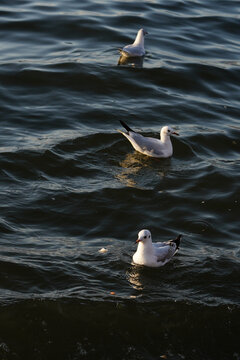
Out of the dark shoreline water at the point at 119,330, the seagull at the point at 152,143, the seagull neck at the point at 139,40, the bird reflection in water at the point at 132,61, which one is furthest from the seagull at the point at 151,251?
the seagull neck at the point at 139,40

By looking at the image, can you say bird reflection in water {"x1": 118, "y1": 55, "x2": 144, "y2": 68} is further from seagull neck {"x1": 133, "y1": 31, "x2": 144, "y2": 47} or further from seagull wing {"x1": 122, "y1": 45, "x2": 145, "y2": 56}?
seagull neck {"x1": 133, "y1": 31, "x2": 144, "y2": 47}

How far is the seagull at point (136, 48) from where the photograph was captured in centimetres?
1862

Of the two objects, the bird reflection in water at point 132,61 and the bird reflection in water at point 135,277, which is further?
the bird reflection in water at point 132,61

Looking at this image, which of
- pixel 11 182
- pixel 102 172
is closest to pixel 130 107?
pixel 102 172

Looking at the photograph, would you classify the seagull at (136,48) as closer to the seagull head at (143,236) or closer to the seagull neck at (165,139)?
the seagull neck at (165,139)

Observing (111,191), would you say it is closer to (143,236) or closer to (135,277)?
(143,236)

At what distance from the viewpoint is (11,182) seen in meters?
12.6

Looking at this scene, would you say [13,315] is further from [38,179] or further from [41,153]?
[41,153]

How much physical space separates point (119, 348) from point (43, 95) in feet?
27.8

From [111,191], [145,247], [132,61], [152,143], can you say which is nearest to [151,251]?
[145,247]

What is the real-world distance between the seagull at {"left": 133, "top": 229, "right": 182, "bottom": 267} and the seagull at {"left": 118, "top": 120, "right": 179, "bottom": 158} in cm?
369

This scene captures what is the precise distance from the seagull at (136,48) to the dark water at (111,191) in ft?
1.01

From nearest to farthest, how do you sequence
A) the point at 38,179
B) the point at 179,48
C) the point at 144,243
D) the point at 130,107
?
the point at 144,243 < the point at 38,179 < the point at 130,107 < the point at 179,48

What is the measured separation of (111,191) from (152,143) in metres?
1.94
